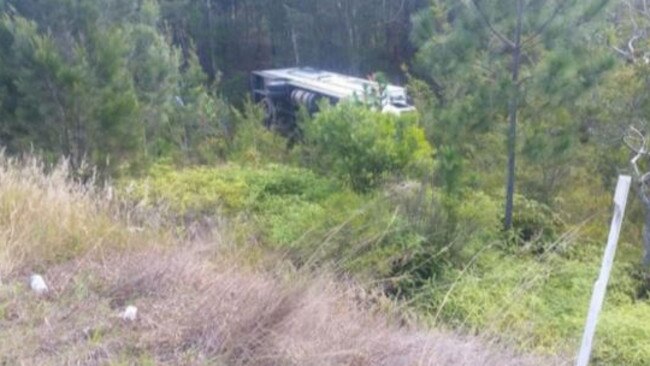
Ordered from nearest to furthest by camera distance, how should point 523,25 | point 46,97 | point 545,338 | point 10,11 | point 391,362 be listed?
point 391,362 < point 545,338 < point 523,25 < point 46,97 < point 10,11

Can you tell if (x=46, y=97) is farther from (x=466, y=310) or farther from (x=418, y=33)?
(x=466, y=310)

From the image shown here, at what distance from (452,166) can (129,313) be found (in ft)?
10.1

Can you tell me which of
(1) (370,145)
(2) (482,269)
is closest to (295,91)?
(1) (370,145)

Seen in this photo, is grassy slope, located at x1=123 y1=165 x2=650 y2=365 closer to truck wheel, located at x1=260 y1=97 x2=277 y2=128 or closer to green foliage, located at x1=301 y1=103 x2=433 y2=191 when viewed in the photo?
green foliage, located at x1=301 y1=103 x2=433 y2=191

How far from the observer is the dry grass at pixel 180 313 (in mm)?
2170

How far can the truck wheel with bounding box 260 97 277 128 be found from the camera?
553 inches

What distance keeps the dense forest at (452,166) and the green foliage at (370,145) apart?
16 millimetres

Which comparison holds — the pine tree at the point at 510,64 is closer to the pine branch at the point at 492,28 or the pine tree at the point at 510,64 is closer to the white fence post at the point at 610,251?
the pine branch at the point at 492,28

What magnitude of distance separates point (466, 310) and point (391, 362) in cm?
143

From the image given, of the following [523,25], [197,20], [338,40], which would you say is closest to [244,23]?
[197,20]

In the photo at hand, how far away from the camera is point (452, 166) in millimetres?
5000

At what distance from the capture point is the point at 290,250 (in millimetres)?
3576

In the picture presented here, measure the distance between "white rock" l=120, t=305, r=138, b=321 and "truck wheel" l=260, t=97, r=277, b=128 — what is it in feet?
37.4

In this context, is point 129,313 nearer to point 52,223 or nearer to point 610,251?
point 52,223
